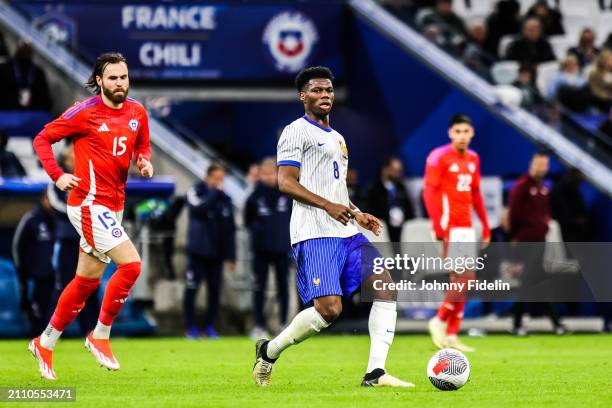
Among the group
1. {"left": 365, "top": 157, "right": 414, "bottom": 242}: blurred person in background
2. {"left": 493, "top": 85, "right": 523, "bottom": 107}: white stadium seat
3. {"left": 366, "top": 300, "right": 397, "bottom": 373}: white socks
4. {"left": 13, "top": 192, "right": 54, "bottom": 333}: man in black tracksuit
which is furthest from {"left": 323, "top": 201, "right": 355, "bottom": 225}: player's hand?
{"left": 493, "top": 85, "right": 523, "bottom": 107}: white stadium seat

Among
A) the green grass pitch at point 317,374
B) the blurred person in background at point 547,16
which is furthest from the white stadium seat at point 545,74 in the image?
the green grass pitch at point 317,374

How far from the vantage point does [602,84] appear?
2298 cm

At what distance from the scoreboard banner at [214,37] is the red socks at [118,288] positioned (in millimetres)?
13700

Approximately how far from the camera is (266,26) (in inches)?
994

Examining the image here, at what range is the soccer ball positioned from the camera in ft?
32.6

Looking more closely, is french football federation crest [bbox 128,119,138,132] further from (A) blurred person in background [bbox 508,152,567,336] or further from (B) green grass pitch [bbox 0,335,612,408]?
(A) blurred person in background [bbox 508,152,567,336]

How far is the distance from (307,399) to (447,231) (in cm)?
596

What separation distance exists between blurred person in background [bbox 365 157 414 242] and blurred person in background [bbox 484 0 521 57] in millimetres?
4664

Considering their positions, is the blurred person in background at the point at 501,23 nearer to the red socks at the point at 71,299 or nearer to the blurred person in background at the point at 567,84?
the blurred person in background at the point at 567,84

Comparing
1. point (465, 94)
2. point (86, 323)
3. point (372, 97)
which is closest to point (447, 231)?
point (86, 323)

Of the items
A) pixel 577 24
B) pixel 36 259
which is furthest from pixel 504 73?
pixel 36 259

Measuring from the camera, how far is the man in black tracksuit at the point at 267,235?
61.8ft

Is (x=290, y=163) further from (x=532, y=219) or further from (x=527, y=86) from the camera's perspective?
(x=527, y=86)

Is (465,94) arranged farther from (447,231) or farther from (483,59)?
(447,231)
